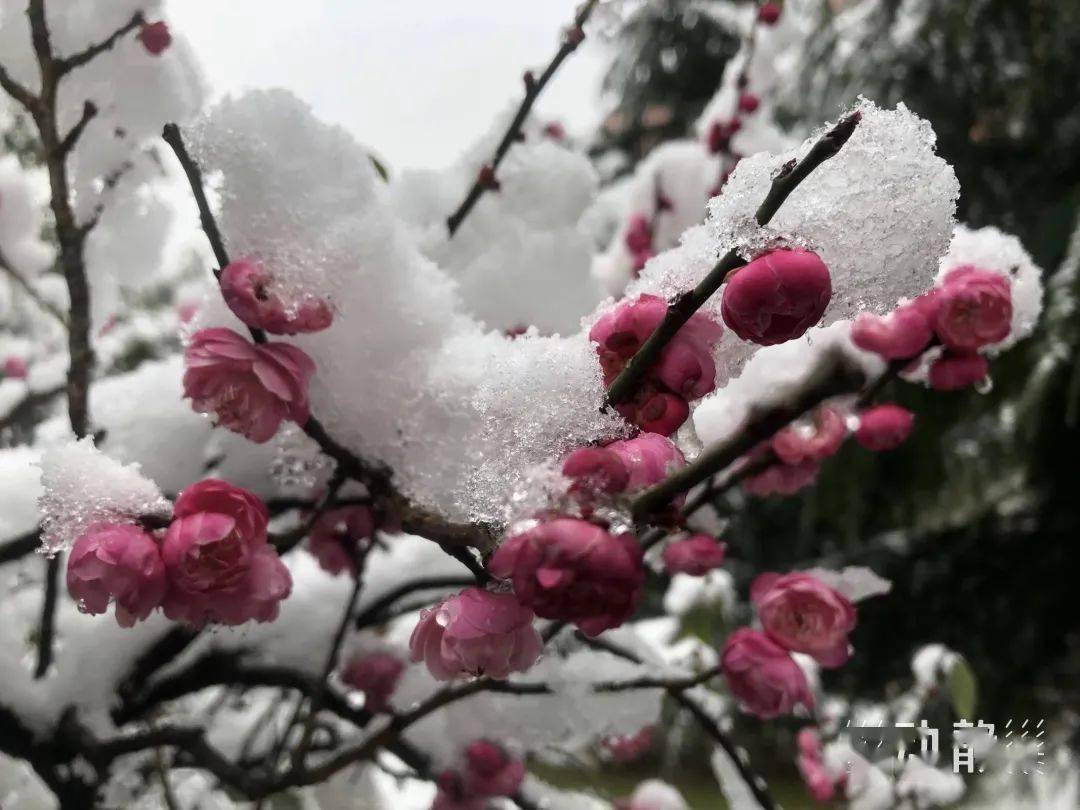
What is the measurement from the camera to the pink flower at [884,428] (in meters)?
0.63

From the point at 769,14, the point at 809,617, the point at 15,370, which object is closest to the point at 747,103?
the point at 769,14

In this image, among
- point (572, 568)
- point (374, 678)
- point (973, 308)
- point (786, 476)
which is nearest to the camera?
point (572, 568)

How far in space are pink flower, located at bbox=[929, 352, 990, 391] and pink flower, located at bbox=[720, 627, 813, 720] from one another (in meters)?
0.21

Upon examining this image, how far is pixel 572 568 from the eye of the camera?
242 mm

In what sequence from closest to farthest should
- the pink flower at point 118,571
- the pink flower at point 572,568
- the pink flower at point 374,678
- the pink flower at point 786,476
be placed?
the pink flower at point 572,568
the pink flower at point 118,571
the pink flower at point 786,476
the pink flower at point 374,678

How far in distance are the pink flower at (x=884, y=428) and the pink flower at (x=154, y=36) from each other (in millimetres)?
651

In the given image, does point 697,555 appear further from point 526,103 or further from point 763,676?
point 526,103

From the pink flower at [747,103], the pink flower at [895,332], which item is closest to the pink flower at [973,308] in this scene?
the pink flower at [895,332]

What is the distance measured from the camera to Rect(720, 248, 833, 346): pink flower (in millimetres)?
270

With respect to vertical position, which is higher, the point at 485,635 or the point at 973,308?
the point at 973,308

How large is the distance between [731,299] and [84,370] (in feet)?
1.63

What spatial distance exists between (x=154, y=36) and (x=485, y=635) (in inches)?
24.3

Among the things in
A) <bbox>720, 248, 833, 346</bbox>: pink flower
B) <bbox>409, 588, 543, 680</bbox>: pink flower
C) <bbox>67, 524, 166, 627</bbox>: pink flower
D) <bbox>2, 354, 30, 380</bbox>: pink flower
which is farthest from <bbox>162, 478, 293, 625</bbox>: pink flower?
<bbox>2, 354, 30, 380</bbox>: pink flower

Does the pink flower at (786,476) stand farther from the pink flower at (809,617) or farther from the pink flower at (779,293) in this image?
the pink flower at (779,293)
